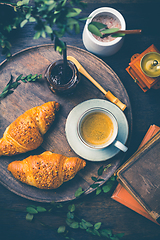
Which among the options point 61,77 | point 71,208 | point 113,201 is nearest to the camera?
point 61,77

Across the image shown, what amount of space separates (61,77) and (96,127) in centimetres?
44

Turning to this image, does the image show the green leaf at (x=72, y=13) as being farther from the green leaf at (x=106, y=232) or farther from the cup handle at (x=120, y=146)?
the green leaf at (x=106, y=232)

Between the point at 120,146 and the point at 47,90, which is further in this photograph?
the point at 47,90

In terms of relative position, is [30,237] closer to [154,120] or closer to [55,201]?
[55,201]

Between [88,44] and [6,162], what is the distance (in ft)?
3.66

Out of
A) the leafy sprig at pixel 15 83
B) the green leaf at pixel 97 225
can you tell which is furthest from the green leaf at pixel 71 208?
the leafy sprig at pixel 15 83

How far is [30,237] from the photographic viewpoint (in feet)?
5.07

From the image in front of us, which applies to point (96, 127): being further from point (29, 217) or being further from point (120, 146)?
point (29, 217)

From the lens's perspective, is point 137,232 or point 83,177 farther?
point 137,232

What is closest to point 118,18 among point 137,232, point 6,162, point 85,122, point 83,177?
point 85,122

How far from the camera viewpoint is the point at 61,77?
1.31 meters

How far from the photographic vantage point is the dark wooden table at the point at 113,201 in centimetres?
154

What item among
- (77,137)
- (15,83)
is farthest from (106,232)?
(15,83)

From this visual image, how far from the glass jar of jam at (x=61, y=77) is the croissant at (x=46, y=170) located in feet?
1.64
